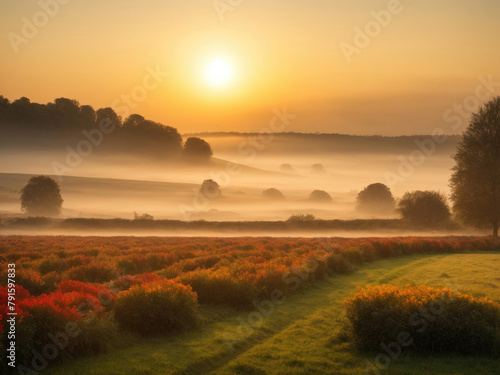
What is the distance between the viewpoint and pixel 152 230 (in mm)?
66312

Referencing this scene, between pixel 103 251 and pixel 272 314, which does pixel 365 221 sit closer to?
pixel 103 251

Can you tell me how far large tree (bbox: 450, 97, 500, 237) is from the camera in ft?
190

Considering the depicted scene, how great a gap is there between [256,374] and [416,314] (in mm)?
5464

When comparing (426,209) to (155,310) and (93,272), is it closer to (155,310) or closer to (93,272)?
(93,272)

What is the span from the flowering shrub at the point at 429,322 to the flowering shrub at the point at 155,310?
516 cm

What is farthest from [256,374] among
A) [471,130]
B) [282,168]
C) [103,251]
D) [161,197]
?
[282,168]

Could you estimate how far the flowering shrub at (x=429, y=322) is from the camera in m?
14.3

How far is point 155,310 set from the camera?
15.3m

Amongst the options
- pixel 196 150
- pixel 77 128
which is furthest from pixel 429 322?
pixel 77 128

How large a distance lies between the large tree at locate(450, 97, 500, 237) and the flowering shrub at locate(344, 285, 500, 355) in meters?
46.6

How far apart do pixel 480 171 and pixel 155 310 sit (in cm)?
5246

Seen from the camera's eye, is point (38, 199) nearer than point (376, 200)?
Yes

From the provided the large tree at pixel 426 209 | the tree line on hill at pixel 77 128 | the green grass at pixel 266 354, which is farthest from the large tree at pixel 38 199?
the green grass at pixel 266 354

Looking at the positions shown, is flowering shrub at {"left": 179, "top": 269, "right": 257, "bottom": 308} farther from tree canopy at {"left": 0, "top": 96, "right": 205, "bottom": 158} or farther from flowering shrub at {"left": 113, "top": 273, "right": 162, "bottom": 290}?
tree canopy at {"left": 0, "top": 96, "right": 205, "bottom": 158}
